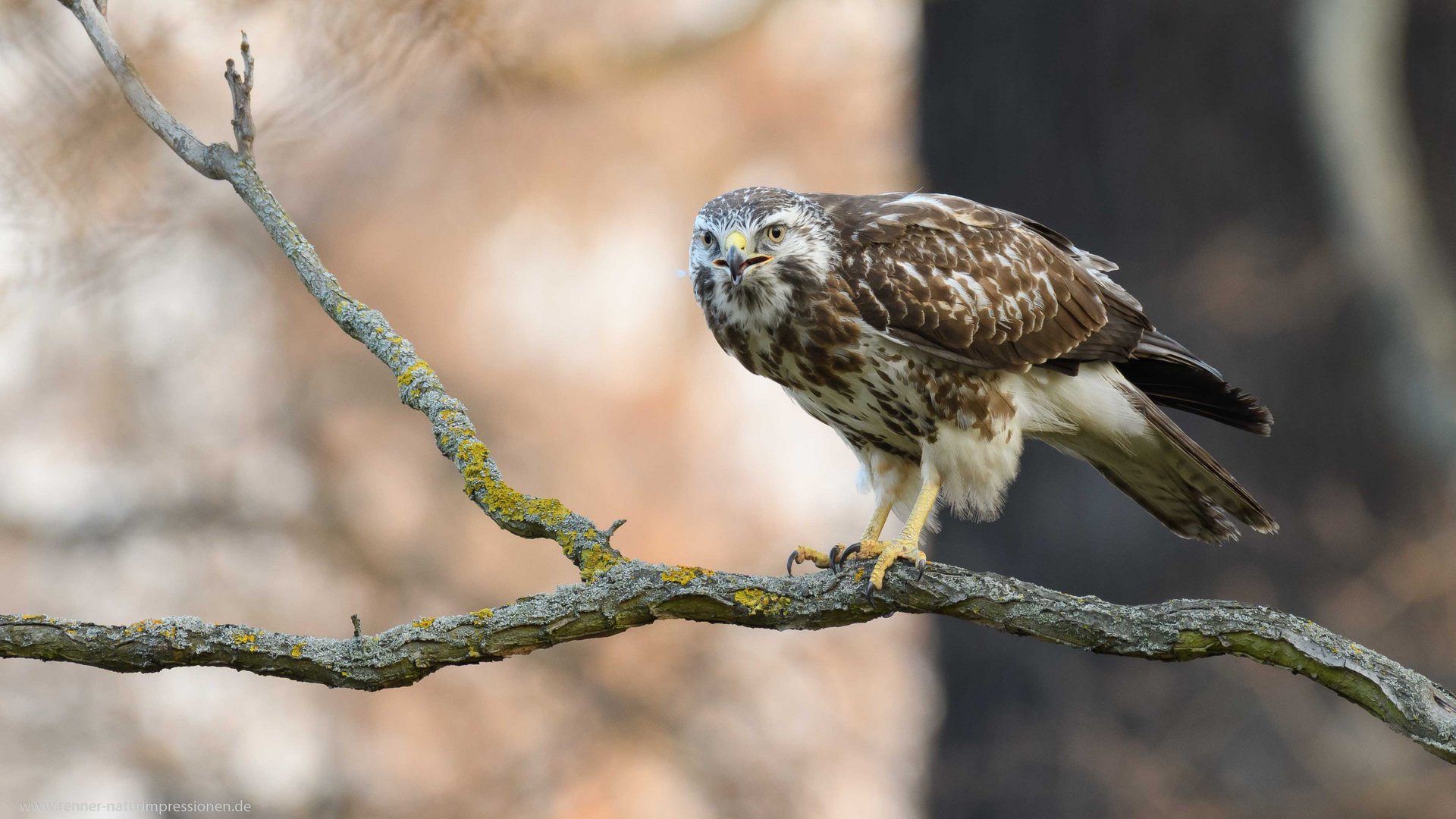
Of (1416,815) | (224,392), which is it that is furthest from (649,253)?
(1416,815)

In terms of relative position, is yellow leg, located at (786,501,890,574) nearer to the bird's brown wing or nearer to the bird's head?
the bird's brown wing

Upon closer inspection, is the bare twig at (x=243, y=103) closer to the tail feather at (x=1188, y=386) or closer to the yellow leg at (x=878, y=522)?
the yellow leg at (x=878, y=522)

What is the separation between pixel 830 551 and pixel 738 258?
981 millimetres

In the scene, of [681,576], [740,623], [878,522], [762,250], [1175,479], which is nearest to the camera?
[681,576]

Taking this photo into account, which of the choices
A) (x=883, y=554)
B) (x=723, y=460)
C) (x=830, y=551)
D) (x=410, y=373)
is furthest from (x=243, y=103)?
(x=723, y=460)

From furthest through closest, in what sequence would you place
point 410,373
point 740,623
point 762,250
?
point 762,250 → point 410,373 → point 740,623

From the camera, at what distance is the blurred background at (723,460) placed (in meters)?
7.43

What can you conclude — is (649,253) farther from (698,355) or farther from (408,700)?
(408,700)

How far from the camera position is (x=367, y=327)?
3.42 metres

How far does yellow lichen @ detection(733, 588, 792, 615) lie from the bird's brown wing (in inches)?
42.6

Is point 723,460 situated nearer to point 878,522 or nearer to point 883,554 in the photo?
point 878,522

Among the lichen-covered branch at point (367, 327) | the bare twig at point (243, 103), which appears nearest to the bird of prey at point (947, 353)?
the lichen-covered branch at point (367, 327)

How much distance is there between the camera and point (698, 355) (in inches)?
438

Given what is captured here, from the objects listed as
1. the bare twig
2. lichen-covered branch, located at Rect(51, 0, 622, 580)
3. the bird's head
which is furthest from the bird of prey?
the bare twig
